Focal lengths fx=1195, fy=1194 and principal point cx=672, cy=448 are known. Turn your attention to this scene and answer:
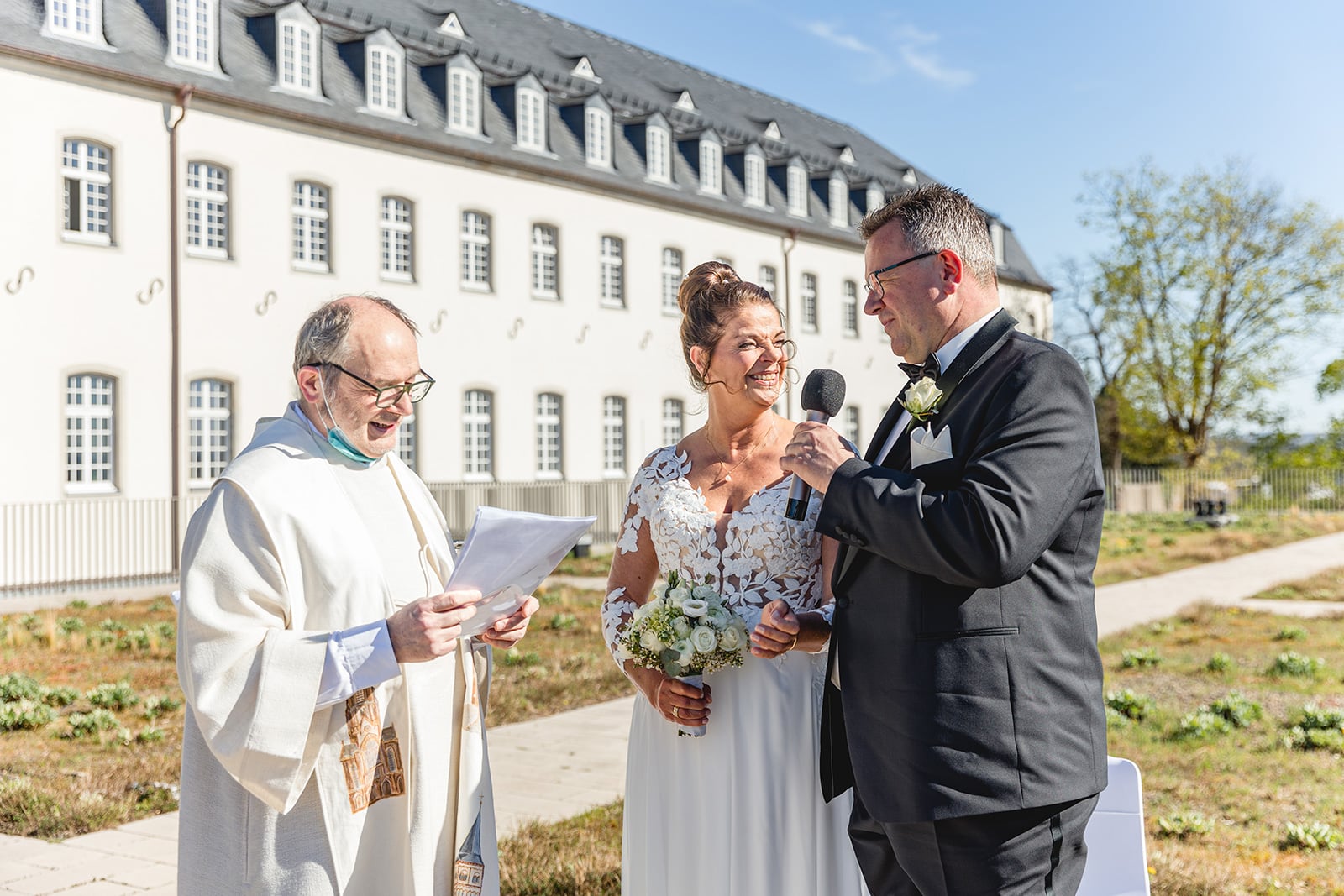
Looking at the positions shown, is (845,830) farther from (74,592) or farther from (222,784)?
(74,592)

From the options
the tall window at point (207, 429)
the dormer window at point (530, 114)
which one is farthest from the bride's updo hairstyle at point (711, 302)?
the dormer window at point (530, 114)

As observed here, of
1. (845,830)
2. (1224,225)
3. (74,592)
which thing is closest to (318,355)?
(845,830)

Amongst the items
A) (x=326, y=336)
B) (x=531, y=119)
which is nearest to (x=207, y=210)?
(x=531, y=119)

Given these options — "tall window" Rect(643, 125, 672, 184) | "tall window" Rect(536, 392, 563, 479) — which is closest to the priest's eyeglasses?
"tall window" Rect(536, 392, 563, 479)

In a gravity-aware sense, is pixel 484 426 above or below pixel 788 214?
below

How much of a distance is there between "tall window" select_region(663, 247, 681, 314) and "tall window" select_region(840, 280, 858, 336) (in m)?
7.53

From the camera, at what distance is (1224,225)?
151 ft

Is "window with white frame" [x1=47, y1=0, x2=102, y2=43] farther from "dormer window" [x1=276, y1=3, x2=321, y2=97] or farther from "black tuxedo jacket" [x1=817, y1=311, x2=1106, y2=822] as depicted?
"black tuxedo jacket" [x1=817, y1=311, x2=1106, y2=822]

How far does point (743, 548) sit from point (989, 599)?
1139 millimetres

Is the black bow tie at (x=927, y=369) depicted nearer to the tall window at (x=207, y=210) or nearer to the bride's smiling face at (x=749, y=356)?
the bride's smiling face at (x=749, y=356)

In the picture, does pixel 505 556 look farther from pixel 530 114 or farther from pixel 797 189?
pixel 797 189

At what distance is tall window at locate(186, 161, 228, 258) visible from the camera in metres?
21.6

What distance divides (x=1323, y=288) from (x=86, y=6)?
42867mm

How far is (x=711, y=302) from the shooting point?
3828 millimetres
